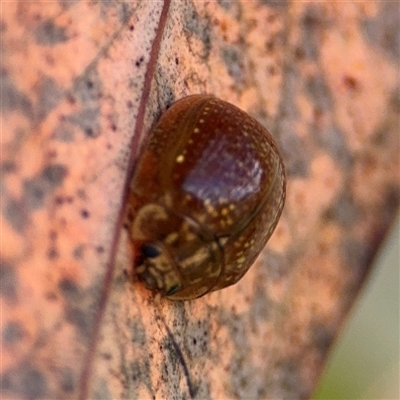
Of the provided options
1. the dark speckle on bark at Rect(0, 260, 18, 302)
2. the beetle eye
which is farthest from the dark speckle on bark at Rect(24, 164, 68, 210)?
the beetle eye

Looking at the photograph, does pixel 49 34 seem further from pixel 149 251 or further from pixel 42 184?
pixel 149 251

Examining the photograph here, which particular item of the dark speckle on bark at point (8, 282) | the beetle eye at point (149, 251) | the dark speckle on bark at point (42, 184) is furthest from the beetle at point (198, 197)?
the dark speckle on bark at point (8, 282)

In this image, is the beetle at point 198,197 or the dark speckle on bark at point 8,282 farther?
the beetle at point 198,197

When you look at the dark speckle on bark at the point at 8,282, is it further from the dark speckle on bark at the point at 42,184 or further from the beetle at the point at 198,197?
the beetle at the point at 198,197

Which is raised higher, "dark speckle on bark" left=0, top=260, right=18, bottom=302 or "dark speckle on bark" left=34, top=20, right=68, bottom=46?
"dark speckle on bark" left=34, top=20, right=68, bottom=46

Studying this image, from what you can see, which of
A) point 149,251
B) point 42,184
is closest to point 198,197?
point 149,251

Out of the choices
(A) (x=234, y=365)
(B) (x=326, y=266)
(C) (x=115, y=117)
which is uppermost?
(C) (x=115, y=117)

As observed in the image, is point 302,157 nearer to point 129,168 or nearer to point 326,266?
point 326,266

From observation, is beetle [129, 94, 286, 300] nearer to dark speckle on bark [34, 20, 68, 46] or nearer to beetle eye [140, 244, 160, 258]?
beetle eye [140, 244, 160, 258]

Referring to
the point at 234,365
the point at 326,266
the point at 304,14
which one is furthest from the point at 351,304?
the point at 304,14
